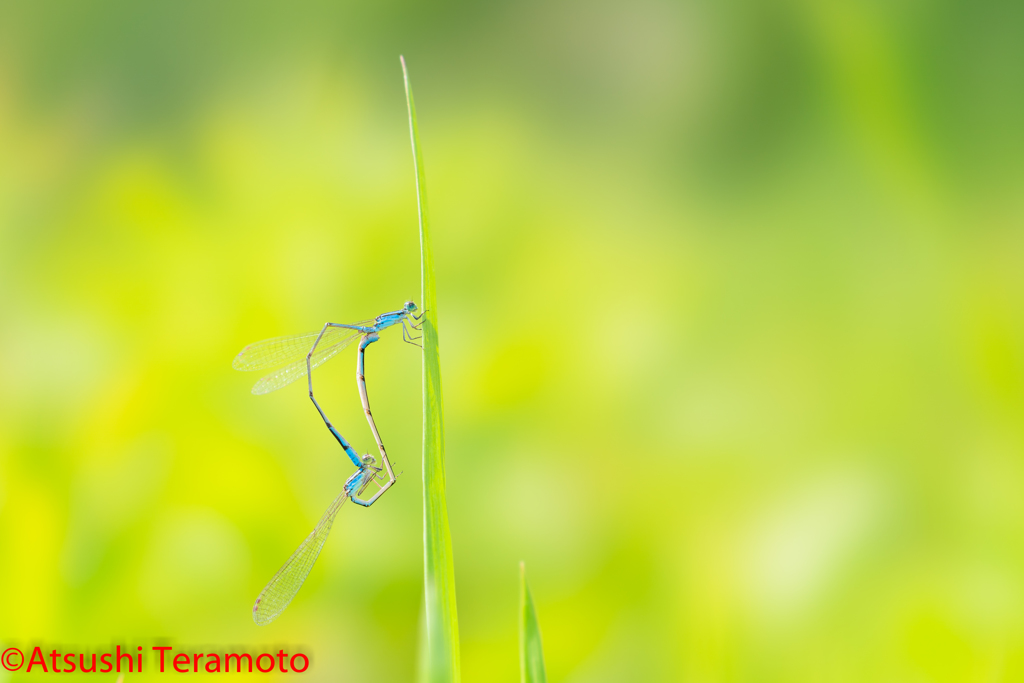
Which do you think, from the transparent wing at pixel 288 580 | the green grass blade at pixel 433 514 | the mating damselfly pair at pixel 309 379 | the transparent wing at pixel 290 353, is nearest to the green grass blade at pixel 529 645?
the green grass blade at pixel 433 514

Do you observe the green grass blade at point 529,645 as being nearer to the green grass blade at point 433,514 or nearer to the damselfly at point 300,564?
the green grass blade at point 433,514

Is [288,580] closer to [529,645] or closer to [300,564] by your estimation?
[300,564]

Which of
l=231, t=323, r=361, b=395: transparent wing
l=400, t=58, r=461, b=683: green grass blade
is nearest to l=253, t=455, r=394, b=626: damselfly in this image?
l=231, t=323, r=361, b=395: transparent wing

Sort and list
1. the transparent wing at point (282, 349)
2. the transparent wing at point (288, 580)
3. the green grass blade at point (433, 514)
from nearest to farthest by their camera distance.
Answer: the green grass blade at point (433, 514) < the transparent wing at point (288, 580) < the transparent wing at point (282, 349)

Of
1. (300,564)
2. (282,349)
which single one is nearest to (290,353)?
(282,349)

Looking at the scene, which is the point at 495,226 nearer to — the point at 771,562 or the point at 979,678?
the point at 771,562

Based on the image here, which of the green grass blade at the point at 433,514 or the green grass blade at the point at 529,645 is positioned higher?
the green grass blade at the point at 433,514

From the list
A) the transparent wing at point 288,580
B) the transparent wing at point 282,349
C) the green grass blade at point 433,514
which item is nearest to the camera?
the green grass blade at point 433,514
